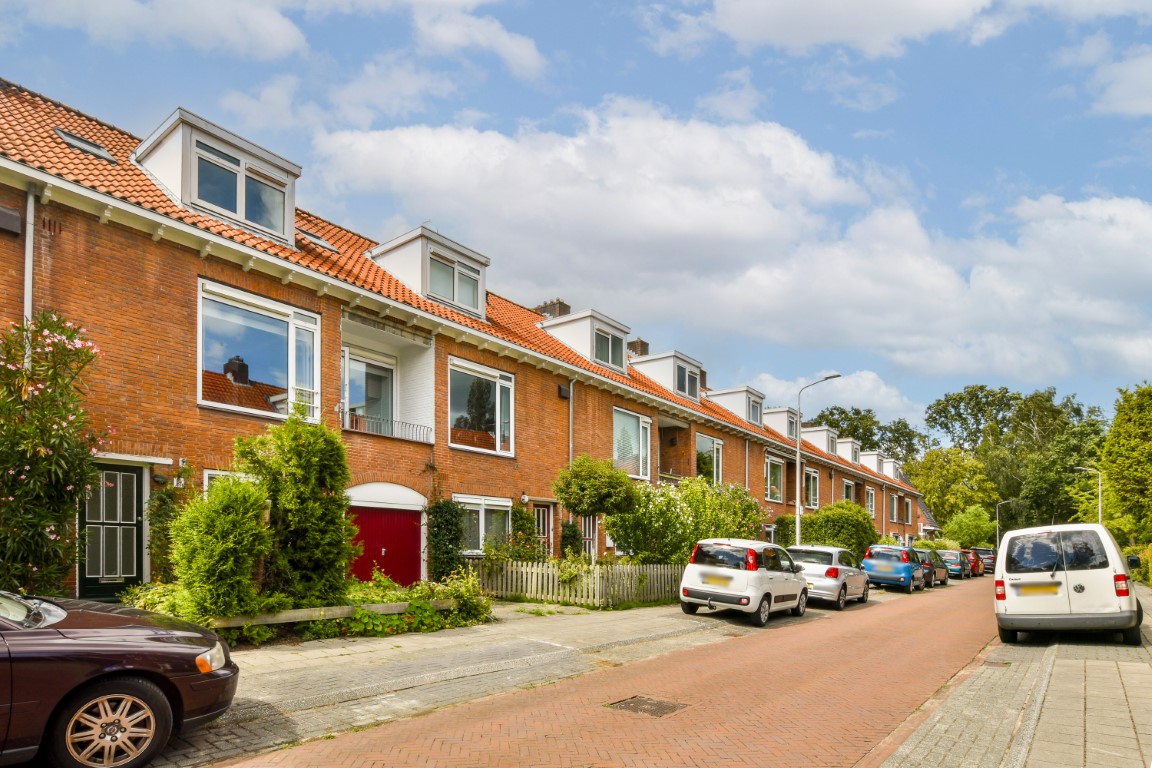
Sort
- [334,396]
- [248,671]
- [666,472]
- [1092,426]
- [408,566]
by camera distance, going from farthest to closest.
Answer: [1092,426]
[666,472]
[408,566]
[334,396]
[248,671]

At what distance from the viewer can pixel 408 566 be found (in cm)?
1645

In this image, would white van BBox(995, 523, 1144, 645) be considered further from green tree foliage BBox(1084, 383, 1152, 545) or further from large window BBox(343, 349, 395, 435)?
green tree foliage BBox(1084, 383, 1152, 545)

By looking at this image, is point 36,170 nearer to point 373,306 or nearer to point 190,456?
point 190,456

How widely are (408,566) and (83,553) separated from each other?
6.72 metres

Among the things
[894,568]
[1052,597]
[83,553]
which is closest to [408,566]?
[83,553]

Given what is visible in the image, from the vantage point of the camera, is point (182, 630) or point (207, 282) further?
point (207, 282)

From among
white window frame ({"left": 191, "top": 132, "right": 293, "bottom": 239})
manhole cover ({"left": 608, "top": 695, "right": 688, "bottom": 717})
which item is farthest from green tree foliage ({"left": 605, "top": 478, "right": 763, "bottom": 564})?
manhole cover ({"left": 608, "top": 695, "right": 688, "bottom": 717})

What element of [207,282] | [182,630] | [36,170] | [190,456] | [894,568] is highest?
[36,170]

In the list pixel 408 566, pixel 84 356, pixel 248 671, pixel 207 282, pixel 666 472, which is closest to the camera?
pixel 248 671

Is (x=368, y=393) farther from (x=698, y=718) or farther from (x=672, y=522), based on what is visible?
(x=698, y=718)

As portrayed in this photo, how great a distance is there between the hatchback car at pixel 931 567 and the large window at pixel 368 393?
2005cm

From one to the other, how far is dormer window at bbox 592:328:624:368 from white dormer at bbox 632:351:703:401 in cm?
439

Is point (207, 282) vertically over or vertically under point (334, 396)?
over

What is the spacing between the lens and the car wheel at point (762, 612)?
15148mm
